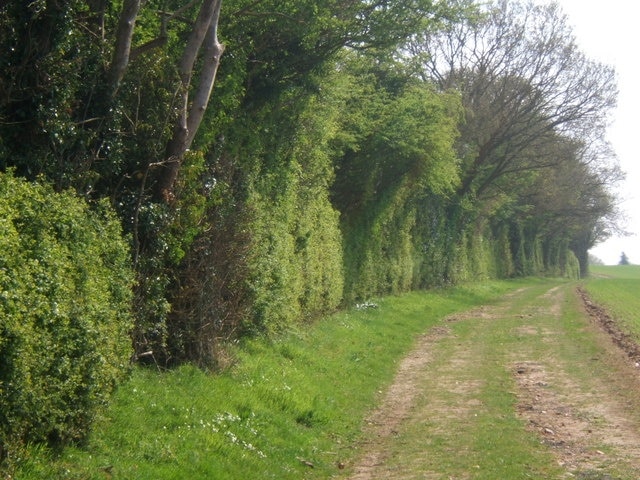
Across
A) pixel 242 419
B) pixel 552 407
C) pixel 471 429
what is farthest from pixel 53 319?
pixel 552 407

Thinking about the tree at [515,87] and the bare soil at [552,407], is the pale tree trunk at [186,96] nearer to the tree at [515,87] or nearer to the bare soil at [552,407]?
the bare soil at [552,407]

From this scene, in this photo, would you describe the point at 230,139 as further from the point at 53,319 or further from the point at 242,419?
the point at 53,319

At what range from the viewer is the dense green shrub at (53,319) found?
249 inches

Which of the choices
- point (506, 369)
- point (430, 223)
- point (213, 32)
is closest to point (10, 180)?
point (213, 32)

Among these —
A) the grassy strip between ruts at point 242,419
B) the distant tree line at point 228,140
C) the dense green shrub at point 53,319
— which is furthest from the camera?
the distant tree line at point 228,140

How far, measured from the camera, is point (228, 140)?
14.0 metres

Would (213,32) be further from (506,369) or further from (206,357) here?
(506,369)

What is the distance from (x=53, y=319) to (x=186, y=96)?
202 inches

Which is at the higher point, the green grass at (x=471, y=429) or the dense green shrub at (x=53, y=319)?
the dense green shrub at (x=53, y=319)

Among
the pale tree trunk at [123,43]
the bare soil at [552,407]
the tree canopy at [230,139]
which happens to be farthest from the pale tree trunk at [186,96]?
the bare soil at [552,407]

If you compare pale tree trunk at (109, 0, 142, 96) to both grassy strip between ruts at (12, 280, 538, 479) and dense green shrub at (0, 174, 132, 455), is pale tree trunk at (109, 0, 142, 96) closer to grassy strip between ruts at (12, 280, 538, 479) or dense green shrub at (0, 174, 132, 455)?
dense green shrub at (0, 174, 132, 455)

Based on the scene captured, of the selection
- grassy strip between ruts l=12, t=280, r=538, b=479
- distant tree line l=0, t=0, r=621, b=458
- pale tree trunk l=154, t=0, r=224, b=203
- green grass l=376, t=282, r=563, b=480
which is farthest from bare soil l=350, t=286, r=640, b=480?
pale tree trunk l=154, t=0, r=224, b=203

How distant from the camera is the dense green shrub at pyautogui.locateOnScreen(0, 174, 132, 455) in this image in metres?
6.32

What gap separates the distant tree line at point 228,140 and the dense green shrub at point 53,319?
1.20 feet
